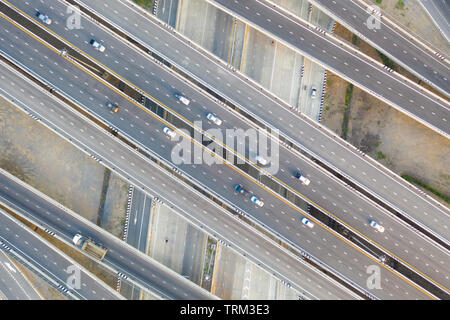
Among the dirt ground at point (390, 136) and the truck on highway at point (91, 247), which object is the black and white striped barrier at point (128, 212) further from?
the dirt ground at point (390, 136)

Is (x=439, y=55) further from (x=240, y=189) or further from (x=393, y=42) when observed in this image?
(x=240, y=189)

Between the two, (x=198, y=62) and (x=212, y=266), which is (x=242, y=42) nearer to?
(x=198, y=62)

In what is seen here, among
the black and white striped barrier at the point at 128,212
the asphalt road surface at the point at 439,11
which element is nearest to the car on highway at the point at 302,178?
the black and white striped barrier at the point at 128,212

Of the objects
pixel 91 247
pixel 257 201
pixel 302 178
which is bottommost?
pixel 91 247

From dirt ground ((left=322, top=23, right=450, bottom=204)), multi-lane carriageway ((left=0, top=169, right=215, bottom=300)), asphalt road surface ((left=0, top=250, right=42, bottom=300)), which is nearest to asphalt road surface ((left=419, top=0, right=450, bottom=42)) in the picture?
dirt ground ((left=322, top=23, right=450, bottom=204))

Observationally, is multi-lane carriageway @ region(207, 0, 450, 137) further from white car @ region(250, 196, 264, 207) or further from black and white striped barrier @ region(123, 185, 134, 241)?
black and white striped barrier @ region(123, 185, 134, 241)

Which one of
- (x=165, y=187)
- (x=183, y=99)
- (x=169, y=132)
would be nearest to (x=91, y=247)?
(x=165, y=187)
